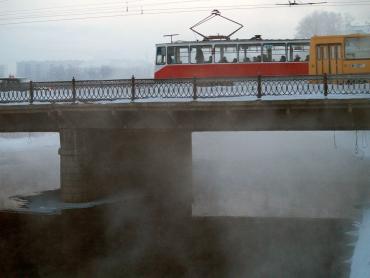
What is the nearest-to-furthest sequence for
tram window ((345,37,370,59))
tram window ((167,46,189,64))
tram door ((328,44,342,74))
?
1. tram window ((345,37,370,59))
2. tram door ((328,44,342,74))
3. tram window ((167,46,189,64))

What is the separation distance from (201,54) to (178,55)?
4.07 ft

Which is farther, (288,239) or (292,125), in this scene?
(292,125)

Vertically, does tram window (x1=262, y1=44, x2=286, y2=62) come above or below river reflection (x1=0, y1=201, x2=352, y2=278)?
above

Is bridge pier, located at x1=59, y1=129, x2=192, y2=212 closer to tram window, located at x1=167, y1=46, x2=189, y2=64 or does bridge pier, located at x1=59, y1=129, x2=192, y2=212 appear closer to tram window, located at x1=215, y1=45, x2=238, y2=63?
tram window, located at x1=167, y1=46, x2=189, y2=64

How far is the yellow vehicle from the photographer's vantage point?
80.5 feet

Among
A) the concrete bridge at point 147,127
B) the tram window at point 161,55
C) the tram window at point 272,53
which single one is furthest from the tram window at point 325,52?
the tram window at point 161,55

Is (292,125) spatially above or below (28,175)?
above

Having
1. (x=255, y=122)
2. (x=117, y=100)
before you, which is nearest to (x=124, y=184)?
(x=117, y=100)

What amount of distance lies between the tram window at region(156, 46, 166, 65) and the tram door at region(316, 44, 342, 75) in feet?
26.0

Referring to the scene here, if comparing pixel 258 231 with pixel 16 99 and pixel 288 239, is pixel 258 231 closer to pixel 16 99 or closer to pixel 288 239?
pixel 288 239

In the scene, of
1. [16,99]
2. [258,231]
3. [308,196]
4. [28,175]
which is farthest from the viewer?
[28,175]

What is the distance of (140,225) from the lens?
1803cm

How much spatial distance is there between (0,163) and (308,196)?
77.1 ft

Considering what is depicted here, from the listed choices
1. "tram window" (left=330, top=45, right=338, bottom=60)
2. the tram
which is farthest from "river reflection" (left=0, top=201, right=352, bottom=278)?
"tram window" (left=330, top=45, right=338, bottom=60)
